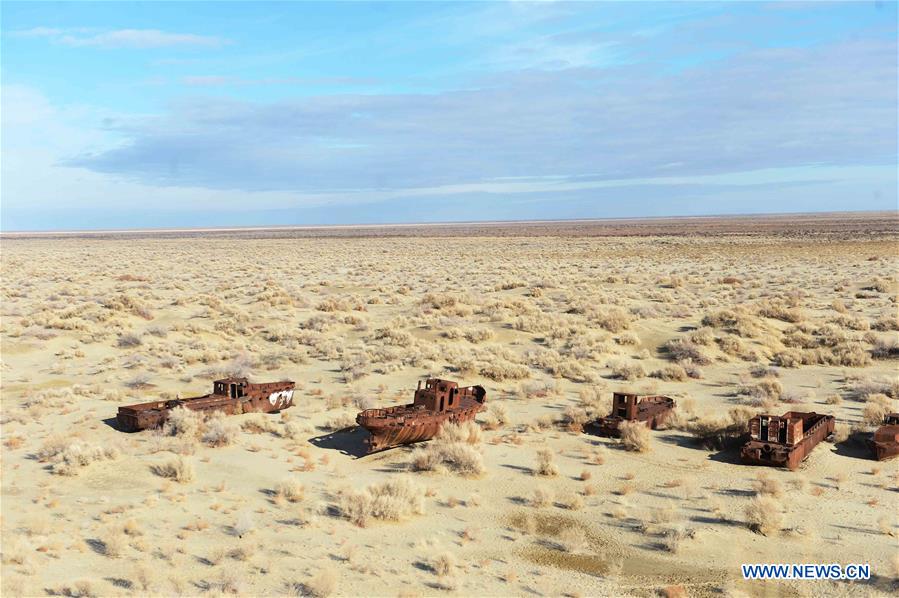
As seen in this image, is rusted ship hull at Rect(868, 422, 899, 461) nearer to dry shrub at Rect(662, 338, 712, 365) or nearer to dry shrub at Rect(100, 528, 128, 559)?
dry shrub at Rect(662, 338, 712, 365)

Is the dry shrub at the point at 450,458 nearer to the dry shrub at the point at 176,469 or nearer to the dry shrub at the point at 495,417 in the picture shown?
the dry shrub at the point at 495,417

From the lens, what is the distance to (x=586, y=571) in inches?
343

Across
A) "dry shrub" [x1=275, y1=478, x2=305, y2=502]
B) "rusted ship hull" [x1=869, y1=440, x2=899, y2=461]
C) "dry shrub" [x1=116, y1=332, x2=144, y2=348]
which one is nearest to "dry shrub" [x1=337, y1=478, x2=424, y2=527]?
"dry shrub" [x1=275, y1=478, x2=305, y2=502]

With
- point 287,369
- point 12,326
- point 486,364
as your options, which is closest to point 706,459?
point 486,364

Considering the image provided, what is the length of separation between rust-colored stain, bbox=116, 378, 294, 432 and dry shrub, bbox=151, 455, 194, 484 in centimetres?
254

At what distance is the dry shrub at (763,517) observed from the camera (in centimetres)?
961

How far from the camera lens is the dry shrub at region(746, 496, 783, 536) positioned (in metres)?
9.61

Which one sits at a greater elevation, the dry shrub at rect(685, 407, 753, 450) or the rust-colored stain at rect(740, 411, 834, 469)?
the rust-colored stain at rect(740, 411, 834, 469)

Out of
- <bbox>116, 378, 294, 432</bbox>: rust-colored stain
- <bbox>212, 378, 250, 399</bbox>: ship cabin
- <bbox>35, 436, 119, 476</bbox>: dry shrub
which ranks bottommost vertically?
<bbox>35, 436, 119, 476</bbox>: dry shrub

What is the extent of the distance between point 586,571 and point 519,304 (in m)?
22.0

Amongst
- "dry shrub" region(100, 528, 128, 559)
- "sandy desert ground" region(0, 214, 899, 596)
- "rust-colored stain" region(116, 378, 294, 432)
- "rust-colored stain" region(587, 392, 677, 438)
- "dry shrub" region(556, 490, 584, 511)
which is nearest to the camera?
"sandy desert ground" region(0, 214, 899, 596)

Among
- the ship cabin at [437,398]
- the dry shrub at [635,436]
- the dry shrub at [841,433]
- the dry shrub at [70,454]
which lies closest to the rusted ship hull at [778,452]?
the dry shrub at [841,433]

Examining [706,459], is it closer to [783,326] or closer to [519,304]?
[783,326]

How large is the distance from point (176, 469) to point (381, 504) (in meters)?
4.07
